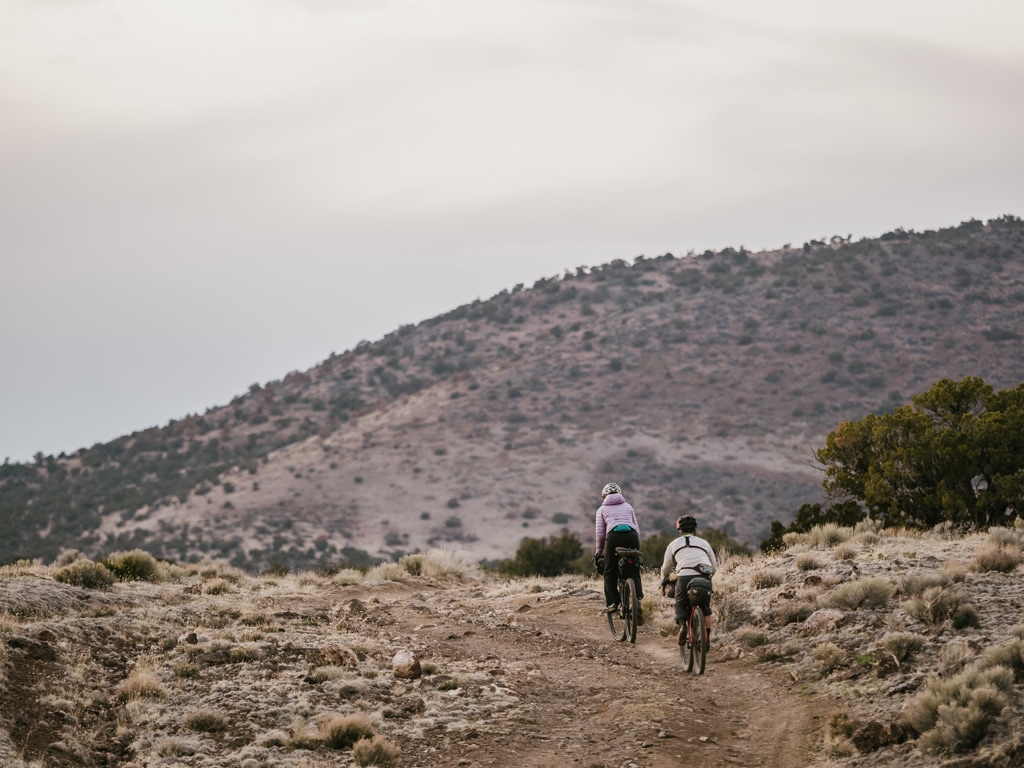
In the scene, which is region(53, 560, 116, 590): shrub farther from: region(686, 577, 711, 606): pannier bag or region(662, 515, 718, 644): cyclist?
region(686, 577, 711, 606): pannier bag

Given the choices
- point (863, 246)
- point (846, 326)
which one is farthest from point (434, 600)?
point (863, 246)

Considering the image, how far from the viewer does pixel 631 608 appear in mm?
14680

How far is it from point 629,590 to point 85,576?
10.0 m

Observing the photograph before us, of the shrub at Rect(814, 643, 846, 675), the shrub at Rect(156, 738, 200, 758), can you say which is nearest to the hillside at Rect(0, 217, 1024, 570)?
the shrub at Rect(814, 643, 846, 675)

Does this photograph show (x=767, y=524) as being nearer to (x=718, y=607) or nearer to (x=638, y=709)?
(x=718, y=607)

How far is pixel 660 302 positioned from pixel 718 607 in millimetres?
89389

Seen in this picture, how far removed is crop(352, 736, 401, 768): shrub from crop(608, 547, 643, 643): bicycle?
5.15m

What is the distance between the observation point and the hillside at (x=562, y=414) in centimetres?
7362

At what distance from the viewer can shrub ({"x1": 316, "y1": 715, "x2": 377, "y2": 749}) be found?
10508 millimetres

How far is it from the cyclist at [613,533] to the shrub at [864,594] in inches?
107

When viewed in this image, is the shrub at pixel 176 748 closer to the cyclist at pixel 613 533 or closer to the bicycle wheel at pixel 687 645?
the bicycle wheel at pixel 687 645

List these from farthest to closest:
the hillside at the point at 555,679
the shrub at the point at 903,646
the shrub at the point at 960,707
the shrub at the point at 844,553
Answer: the shrub at the point at 844,553 < the shrub at the point at 903,646 < the hillside at the point at 555,679 < the shrub at the point at 960,707

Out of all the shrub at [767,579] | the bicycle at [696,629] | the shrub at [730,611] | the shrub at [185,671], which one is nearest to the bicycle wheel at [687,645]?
the bicycle at [696,629]

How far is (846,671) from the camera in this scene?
11.7 meters
